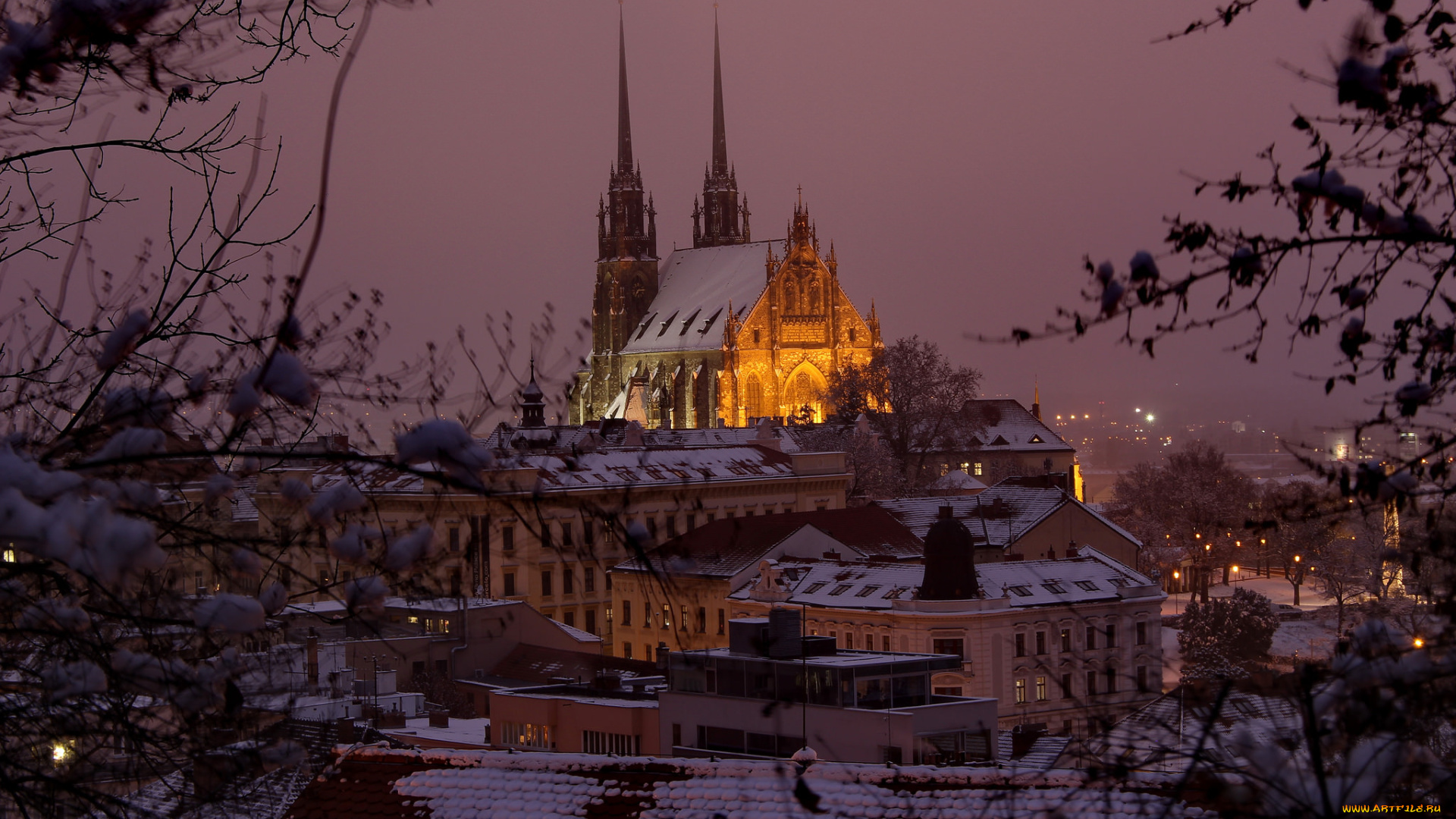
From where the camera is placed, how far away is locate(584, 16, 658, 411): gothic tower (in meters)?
117

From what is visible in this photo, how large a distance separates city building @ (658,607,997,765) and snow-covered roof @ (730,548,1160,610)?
1364 centimetres

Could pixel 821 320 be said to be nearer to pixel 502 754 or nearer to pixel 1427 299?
pixel 502 754

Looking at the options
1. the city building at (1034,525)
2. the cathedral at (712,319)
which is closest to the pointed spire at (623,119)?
the cathedral at (712,319)

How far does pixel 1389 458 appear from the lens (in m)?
6.57

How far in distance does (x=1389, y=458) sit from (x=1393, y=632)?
123 cm

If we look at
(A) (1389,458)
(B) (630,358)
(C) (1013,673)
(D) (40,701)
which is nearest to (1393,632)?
(A) (1389,458)

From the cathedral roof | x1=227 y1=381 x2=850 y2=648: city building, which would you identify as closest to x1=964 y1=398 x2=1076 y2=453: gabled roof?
the cathedral roof

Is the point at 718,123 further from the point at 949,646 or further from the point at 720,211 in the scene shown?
the point at 949,646

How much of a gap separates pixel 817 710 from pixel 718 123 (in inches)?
4462

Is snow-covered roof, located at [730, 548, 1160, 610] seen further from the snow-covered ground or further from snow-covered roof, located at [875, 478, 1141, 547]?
snow-covered roof, located at [875, 478, 1141, 547]

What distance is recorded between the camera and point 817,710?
75.2 feet

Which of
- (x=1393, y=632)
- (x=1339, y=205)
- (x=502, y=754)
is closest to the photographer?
(x=1393, y=632)

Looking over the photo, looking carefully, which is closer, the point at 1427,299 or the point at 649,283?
the point at 1427,299

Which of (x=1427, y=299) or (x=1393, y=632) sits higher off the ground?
(x=1427, y=299)
